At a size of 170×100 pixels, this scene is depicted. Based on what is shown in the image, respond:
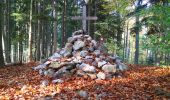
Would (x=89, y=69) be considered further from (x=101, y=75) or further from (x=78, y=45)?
(x=78, y=45)

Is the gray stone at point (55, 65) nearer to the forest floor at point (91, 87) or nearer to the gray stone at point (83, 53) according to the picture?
the forest floor at point (91, 87)

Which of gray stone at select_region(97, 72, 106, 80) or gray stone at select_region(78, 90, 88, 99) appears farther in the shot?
gray stone at select_region(97, 72, 106, 80)

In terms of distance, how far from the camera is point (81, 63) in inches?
451

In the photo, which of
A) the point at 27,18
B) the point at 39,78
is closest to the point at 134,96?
the point at 39,78

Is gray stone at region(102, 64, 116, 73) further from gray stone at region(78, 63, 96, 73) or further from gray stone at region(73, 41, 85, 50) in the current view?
gray stone at region(73, 41, 85, 50)

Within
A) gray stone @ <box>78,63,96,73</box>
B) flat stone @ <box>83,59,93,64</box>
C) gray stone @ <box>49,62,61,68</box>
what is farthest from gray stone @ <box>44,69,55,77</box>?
flat stone @ <box>83,59,93,64</box>

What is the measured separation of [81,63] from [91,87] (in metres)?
2.09

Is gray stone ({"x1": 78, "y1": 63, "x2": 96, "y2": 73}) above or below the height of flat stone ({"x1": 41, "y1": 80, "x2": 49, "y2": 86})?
above

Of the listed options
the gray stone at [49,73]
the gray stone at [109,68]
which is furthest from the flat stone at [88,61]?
the gray stone at [49,73]

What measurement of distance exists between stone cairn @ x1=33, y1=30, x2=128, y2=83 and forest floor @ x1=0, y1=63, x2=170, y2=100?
1.20 feet

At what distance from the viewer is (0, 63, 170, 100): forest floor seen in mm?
8789

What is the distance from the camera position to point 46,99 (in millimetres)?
8359

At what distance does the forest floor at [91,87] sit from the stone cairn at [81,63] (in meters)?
0.37

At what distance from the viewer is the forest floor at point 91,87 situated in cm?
879
